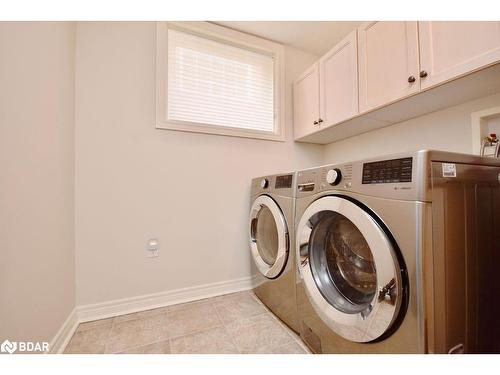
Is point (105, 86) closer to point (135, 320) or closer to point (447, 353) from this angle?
point (135, 320)

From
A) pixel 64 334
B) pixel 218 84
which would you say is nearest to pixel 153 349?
pixel 64 334

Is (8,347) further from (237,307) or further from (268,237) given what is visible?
(268,237)

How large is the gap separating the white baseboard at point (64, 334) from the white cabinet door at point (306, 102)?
2.15 meters

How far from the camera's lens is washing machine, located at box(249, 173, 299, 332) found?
3.91ft

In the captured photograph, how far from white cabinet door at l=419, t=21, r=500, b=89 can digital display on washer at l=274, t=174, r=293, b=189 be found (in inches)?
32.8

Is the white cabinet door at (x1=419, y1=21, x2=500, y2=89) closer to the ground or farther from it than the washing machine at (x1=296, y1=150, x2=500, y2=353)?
farther from it

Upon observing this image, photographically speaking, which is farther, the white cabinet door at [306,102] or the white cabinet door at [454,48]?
the white cabinet door at [306,102]

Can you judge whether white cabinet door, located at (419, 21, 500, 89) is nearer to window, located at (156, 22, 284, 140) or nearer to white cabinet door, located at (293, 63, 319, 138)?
white cabinet door, located at (293, 63, 319, 138)

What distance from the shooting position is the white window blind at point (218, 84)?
66.8 inches

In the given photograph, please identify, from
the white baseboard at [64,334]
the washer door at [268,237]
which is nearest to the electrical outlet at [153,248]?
the white baseboard at [64,334]

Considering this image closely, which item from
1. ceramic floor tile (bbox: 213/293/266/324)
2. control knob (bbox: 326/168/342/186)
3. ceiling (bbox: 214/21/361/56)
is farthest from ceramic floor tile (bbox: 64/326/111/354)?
ceiling (bbox: 214/21/361/56)

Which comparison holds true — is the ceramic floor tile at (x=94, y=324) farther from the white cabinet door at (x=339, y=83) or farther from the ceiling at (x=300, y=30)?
the ceiling at (x=300, y=30)

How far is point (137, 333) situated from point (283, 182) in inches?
49.6
